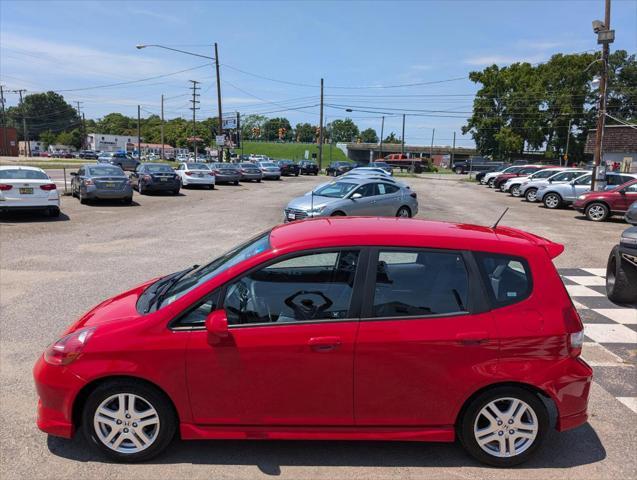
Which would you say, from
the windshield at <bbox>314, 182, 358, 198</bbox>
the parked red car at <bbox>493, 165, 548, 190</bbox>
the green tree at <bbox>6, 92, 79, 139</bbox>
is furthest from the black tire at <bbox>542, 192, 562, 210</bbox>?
the green tree at <bbox>6, 92, 79, 139</bbox>

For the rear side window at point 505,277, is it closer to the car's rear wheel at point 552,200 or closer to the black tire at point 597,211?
the black tire at point 597,211

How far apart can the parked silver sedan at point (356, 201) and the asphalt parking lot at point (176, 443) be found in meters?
1.72

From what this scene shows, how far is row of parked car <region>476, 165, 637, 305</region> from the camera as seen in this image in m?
6.87

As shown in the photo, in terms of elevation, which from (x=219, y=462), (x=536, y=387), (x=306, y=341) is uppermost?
(x=306, y=341)

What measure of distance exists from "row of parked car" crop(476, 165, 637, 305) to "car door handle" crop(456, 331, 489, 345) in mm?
4337

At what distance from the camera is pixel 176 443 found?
3.79m

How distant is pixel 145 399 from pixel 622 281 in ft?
20.4

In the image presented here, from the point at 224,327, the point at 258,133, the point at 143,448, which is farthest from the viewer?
the point at 258,133

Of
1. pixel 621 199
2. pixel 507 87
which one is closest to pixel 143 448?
pixel 621 199

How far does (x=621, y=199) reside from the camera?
18.9 meters

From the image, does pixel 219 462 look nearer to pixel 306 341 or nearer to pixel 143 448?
pixel 143 448

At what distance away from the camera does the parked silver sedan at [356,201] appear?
14555 mm

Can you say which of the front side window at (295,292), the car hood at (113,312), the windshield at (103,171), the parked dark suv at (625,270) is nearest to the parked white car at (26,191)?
the windshield at (103,171)

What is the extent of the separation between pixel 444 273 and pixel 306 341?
104cm
